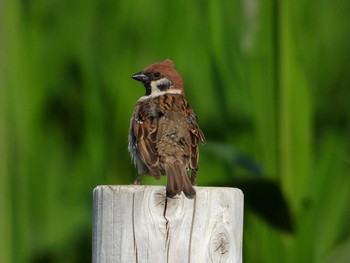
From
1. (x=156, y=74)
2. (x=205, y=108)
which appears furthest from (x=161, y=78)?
(x=205, y=108)

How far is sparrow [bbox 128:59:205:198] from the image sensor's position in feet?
10.2

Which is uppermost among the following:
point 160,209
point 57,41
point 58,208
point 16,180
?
point 57,41

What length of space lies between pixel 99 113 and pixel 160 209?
6.85 ft

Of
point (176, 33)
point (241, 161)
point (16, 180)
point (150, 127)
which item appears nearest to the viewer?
point (150, 127)

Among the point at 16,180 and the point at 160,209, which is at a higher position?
the point at 160,209

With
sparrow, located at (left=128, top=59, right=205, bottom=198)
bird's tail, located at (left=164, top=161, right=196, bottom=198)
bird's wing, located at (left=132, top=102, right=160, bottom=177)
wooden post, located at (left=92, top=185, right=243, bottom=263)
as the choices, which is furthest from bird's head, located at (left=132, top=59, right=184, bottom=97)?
wooden post, located at (left=92, top=185, right=243, bottom=263)

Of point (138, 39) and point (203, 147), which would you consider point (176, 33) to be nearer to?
point (138, 39)

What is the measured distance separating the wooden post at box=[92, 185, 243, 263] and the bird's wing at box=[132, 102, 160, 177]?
2.44 feet

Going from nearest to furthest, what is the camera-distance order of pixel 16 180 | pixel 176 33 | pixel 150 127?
pixel 150 127, pixel 16 180, pixel 176 33

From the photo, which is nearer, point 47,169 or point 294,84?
point 294,84

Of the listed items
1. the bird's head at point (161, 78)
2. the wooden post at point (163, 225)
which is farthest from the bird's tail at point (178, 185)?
the bird's head at point (161, 78)

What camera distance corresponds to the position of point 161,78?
3.75m

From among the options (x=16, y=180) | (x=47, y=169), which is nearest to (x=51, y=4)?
(x=47, y=169)

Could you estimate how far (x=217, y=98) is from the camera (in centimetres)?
415
